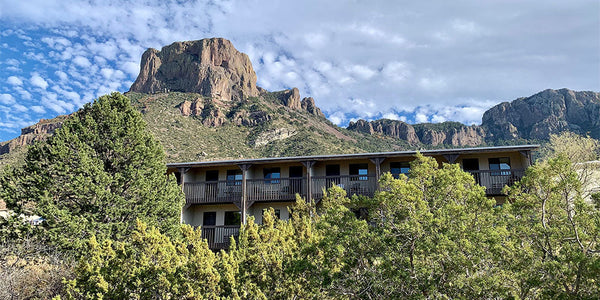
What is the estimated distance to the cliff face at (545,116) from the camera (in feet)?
347

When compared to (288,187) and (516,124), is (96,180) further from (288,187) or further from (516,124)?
(516,124)

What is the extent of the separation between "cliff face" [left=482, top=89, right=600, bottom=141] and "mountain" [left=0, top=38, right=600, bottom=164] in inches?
9.4

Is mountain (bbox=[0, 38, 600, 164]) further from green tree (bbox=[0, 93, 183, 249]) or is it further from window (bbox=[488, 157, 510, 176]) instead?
green tree (bbox=[0, 93, 183, 249])

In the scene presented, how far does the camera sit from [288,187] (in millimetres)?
22297

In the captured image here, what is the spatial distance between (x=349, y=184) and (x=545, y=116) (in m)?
112

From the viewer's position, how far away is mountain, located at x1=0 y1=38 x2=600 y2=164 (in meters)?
69.8

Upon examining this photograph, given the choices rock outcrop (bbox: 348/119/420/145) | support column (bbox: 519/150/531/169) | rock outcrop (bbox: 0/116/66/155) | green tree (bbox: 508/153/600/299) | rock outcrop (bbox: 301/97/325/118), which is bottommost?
green tree (bbox: 508/153/600/299)

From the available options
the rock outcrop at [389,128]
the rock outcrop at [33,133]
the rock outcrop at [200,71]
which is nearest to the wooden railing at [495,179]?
the rock outcrop at [200,71]

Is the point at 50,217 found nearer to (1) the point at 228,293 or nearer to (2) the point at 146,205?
(2) the point at 146,205

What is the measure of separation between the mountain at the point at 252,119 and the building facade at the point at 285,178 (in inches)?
1428

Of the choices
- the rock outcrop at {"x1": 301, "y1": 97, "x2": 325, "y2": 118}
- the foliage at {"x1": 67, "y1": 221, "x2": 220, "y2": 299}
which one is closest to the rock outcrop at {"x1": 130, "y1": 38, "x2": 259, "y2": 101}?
the rock outcrop at {"x1": 301, "y1": 97, "x2": 325, "y2": 118}

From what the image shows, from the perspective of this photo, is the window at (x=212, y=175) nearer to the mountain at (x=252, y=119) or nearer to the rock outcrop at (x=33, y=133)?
the mountain at (x=252, y=119)

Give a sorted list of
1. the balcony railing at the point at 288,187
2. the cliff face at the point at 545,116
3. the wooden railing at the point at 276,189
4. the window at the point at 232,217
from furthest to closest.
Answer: the cliff face at the point at 545,116
the window at the point at 232,217
the wooden railing at the point at 276,189
the balcony railing at the point at 288,187

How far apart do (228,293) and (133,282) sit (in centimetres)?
205
